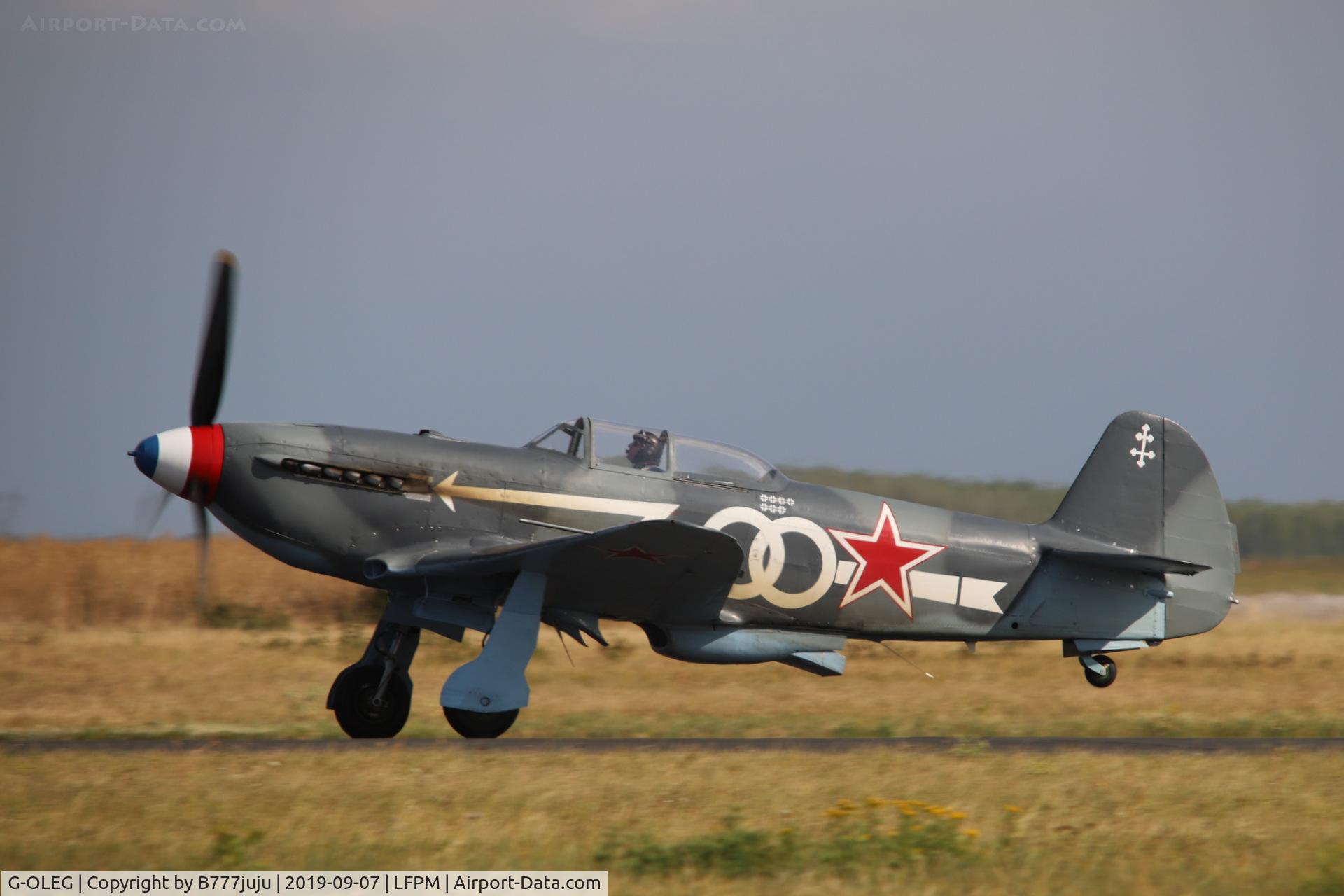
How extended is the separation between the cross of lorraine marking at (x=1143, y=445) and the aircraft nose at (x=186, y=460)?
7597 mm

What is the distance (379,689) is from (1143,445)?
270 inches

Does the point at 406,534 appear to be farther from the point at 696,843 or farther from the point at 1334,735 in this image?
the point at 1334,735

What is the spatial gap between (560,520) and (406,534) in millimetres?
1091

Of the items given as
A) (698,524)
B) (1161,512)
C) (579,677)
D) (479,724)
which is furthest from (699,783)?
(579,677)

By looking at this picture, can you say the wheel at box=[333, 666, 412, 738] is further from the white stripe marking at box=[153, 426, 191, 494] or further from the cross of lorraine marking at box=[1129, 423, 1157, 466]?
the cross of lorraine marking at box=[1129, 423, 1157, 466]

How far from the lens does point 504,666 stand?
862cm

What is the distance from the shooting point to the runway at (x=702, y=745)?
27.2 feet

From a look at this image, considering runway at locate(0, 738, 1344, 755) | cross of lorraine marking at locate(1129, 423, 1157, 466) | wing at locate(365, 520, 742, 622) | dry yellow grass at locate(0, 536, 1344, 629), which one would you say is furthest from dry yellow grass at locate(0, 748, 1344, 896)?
dry yellow grass at locate(0, 536, 1344, 629)

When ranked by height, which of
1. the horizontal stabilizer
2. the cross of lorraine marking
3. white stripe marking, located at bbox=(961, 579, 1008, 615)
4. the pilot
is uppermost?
the cross of lorraine marking

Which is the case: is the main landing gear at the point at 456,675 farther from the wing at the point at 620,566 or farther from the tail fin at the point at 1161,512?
the tail fin at the point at 1161,512

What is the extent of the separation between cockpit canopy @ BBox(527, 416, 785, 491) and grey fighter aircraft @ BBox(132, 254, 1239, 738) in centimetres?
2

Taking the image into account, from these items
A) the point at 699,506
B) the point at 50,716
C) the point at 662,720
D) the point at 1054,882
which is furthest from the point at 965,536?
the point at 50,716

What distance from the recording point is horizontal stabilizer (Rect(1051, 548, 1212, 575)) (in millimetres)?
10305

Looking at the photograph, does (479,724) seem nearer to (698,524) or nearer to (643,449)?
(698,524)
